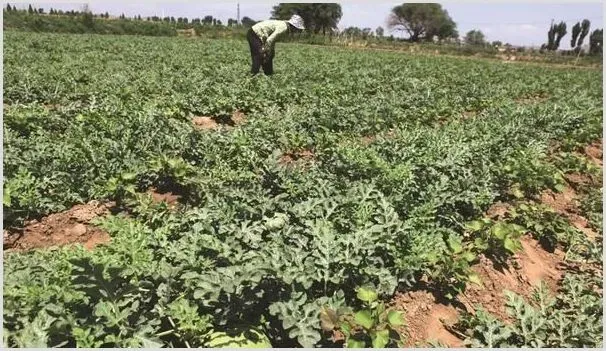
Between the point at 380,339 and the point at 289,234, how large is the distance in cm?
103

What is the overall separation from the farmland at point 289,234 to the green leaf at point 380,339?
14 millimetres

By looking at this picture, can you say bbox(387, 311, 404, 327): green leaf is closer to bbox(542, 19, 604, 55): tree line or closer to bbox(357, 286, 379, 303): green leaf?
bbox(357, 286, 379, 303): green leaf

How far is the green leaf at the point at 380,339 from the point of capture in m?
2.68

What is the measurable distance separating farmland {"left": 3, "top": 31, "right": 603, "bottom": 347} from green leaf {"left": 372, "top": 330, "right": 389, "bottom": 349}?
1cm

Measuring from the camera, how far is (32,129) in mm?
6023

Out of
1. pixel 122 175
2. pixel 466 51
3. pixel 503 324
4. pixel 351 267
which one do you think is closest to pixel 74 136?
pixel 122 175

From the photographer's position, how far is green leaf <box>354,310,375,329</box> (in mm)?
2766

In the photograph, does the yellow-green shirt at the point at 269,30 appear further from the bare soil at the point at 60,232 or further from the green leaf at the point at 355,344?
the green leaf at the point at 355,344

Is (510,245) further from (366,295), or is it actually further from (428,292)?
(366,295)

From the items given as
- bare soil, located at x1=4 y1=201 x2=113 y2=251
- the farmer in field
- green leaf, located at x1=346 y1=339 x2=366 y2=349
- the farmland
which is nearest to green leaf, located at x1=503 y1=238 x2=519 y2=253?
the farmland

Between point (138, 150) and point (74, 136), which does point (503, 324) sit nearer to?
point (138, 150)

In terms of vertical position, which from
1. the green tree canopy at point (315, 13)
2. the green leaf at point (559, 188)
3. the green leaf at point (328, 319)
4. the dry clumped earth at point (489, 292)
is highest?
the green tree canopy at point (315, 13)

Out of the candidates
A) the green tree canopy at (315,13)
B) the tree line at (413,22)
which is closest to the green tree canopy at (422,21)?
the tree line at (413,22)

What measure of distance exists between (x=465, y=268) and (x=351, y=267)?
0.90m
